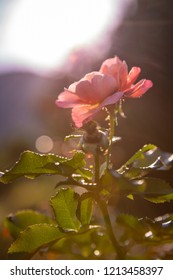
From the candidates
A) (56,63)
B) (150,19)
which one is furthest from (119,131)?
(56,63)

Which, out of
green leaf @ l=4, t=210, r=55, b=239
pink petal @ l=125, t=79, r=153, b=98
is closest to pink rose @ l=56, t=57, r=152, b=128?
pink petal @ l=125, t=79, r=153, b=98

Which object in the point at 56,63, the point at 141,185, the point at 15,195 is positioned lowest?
the point at 141,185

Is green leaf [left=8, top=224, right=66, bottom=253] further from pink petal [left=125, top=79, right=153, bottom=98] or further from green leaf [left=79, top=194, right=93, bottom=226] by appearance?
pink petal [left=125, top=79, right=153, bottom=98]

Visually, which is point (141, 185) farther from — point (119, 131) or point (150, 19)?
point (150, 19)

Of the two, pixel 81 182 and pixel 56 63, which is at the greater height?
pixel 56 63

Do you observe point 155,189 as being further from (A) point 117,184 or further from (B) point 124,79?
(B) point 124,79

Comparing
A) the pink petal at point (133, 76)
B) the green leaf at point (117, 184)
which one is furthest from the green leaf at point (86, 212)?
the pink petal at point (133, 76)
